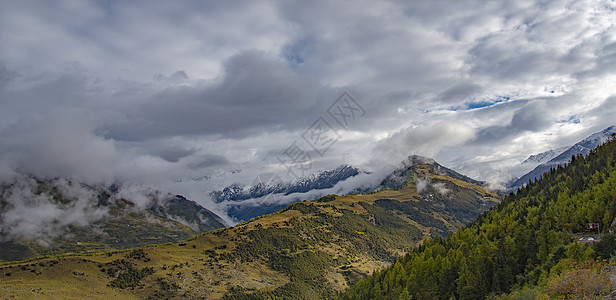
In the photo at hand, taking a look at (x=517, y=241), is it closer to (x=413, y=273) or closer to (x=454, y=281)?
(x=454, y=281)

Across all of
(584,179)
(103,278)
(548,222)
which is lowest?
(103,278)

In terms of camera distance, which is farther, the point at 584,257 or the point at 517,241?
the point at 517,241

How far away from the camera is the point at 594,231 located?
9956 cm

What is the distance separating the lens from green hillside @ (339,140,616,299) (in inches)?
2235

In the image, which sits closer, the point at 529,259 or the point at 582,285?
the point at 582,285

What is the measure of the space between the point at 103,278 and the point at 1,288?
158 ft

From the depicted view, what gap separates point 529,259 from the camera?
85.4 metres

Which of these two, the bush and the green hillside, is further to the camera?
the green hillside

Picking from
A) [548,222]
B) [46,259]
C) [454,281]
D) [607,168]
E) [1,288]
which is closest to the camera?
[454,281]

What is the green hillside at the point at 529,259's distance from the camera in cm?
5678

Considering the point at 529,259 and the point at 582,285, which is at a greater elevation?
the point at 582,285

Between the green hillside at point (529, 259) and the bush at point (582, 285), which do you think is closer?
the bush at point (582, 285)

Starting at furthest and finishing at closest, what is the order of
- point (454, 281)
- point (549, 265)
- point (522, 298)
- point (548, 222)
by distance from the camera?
point (548, 222)
point (454, 281)
point (549, 265)
point (522, 298)

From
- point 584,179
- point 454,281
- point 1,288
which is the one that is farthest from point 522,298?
point 1,288
